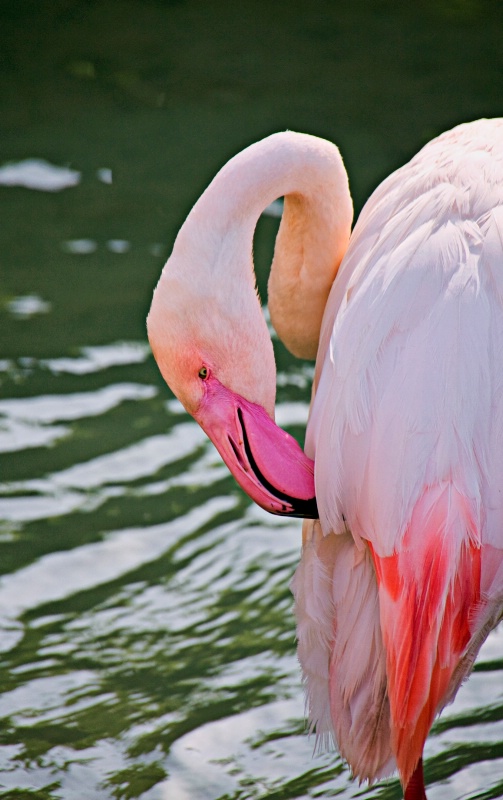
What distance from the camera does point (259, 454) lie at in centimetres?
216

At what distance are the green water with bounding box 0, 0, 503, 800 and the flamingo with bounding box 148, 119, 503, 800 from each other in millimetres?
505

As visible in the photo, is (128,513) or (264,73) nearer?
(128,513)

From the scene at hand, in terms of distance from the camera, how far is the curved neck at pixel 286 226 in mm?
2184

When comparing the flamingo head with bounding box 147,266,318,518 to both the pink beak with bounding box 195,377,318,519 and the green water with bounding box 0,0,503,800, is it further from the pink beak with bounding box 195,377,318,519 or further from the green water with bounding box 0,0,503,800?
the green water with bounding box 0,0,503,800

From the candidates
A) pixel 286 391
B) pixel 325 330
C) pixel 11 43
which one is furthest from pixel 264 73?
pixel 325 330

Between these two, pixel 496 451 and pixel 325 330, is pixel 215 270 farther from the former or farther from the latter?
pixel 496 451

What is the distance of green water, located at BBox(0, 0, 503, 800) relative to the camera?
2.68m

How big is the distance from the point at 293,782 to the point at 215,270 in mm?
1186

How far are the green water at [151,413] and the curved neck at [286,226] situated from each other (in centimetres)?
94

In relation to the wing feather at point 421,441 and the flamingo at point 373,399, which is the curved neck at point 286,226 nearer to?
the flamingo at point 373,399

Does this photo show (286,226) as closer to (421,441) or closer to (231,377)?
(231,377)

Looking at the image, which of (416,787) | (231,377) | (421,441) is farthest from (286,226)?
(416,787)

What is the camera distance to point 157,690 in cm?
288

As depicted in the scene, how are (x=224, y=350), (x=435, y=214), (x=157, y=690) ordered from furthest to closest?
(x=157, y=690) → (x=224, y=350) → (x=435, y=214)
